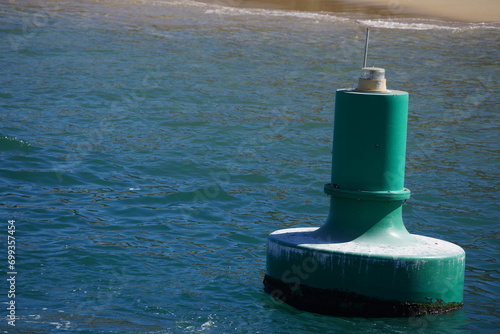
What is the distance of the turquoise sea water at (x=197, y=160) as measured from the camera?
19.4 ft

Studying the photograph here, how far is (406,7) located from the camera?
90.2 ft

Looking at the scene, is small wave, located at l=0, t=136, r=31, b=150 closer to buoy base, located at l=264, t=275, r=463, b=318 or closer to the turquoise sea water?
the turquoise sea water

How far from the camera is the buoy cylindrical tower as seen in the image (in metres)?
5.24

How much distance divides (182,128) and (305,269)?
7.36m

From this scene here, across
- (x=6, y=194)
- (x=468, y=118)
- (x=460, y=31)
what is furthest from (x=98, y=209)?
(x=460, y=31)

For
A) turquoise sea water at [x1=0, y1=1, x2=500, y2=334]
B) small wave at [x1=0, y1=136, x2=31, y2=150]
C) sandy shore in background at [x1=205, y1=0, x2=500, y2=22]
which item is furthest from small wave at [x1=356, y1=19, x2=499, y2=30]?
small wave at [x1=0, y1=136, x2=31, y2=150]

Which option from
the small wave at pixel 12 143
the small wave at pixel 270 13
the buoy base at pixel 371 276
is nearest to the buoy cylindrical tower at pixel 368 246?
the buoy base at pixel 371 276

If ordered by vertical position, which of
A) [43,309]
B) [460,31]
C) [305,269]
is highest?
[460,31]

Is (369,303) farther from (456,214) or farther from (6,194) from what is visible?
(6,194)

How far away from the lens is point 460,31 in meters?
23.6

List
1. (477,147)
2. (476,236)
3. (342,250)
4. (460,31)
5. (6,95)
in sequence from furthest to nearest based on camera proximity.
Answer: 1. (460,31)
2. (6,95)
3. (477,147)
4. (476,236)
5. (342,250)

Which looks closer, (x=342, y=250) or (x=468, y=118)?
(x=342, y=250)

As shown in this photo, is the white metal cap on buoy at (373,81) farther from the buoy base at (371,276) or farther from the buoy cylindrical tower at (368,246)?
the buoy base at (371,276)

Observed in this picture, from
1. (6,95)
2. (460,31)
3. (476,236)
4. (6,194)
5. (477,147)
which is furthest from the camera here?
(460,31)
